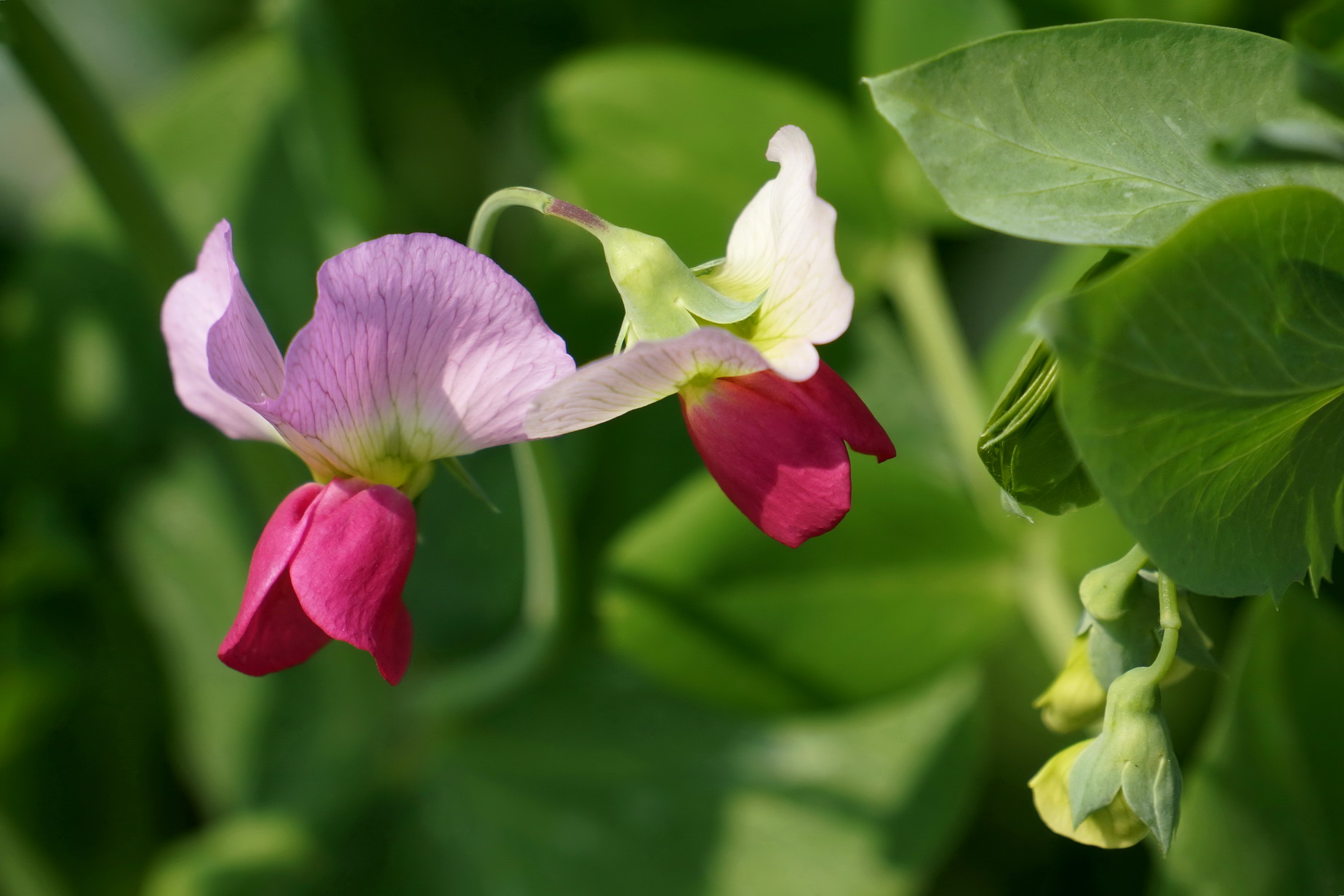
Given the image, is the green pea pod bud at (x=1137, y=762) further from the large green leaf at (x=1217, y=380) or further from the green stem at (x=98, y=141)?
the green stem at (x=98, y=141)

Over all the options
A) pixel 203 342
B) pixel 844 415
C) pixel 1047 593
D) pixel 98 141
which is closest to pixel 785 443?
pixel 844 415

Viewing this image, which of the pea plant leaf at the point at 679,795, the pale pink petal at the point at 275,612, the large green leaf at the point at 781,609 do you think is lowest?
the pea plant leaf at the point at 679,795

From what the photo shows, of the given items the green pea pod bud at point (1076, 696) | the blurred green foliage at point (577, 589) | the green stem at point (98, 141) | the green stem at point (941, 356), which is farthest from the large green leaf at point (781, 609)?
the green stem at point (98, 141)

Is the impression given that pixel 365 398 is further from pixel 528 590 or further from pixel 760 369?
pixel 528 590

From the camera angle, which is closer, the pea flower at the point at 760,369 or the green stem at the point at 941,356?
the pea flower at the point at 760,369

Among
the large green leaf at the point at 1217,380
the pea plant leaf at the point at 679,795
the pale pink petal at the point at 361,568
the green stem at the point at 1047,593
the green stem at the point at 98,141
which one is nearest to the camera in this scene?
the large green leaf at the point at 1217,380

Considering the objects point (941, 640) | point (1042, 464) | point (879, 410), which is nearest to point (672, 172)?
point (879, 410)

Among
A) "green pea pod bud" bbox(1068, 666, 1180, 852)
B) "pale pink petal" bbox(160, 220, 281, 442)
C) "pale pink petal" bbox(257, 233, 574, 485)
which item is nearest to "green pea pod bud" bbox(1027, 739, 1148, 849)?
"green pea pod bud" bbox(1068, 666, 1180, 852)
